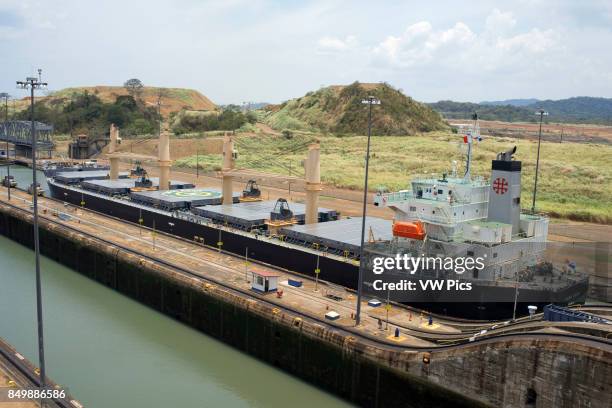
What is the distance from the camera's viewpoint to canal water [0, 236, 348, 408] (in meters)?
26.6

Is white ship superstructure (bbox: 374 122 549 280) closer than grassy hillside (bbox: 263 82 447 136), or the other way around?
white ship superstructure (bbox: 374 122 549 280)

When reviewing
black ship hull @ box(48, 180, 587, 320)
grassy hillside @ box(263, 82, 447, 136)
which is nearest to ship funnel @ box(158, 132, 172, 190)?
black ship hull @ box(48, 180, 587, 320)

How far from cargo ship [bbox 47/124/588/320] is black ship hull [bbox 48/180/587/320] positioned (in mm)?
56

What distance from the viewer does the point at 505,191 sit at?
31844mm

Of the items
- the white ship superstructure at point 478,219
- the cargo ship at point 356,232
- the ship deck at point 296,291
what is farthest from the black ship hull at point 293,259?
the white ship superstructure at point 478,219

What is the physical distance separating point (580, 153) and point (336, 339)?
3105 inches

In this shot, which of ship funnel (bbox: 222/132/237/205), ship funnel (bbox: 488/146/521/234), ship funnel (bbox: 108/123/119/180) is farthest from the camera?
ship funnel (bbox: 108/123/119/180)

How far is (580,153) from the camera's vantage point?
9012 cm

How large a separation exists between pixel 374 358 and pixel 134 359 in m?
13.9

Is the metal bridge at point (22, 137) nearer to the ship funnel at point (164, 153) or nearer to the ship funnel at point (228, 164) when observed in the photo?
the ship funnel at point (164, 153)

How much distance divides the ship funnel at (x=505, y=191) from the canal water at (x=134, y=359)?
1478cm

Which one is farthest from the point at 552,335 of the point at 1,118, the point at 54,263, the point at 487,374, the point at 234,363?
the point at 1,118

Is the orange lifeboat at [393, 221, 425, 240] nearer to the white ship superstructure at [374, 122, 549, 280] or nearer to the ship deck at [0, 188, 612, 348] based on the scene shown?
the white ship superstructure at [374, 122, 549, 280]

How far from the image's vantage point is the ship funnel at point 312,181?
42562mm
